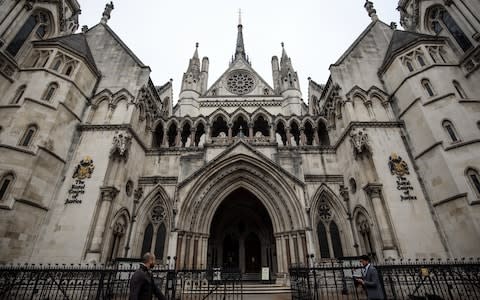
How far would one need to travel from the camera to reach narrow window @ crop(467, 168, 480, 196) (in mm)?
10212

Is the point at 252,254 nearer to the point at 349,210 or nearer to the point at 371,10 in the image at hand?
the point at 349,210

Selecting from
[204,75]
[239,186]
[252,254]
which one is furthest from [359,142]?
[204,75]

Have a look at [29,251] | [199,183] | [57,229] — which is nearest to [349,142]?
[199,183]

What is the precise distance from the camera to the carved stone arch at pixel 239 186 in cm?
1354

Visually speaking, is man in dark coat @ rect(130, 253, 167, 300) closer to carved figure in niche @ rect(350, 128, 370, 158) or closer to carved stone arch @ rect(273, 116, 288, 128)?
carved figure in niche @ rect(350, 128, 370, 158)

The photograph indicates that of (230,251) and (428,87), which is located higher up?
(428,87)

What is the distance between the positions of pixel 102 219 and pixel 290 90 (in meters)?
21.4

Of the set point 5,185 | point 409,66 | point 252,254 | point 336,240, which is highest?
point 409,66

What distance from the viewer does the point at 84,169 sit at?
12766mm

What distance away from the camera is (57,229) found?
11.3 metres

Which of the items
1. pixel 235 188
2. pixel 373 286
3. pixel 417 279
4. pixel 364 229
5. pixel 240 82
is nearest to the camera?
pixel 373 286

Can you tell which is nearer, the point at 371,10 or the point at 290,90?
the point at 371,10

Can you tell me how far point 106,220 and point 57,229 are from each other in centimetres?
210

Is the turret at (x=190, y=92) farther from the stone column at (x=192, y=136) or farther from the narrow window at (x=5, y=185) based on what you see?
the narrow window at (x=5, y=185)
